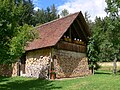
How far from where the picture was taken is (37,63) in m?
24.1

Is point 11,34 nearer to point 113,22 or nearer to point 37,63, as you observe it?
point 37,63

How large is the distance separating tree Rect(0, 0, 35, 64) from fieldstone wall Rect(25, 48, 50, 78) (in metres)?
4.28

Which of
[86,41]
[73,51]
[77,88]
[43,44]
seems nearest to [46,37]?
[43,44]

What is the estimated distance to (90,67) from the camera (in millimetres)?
27609

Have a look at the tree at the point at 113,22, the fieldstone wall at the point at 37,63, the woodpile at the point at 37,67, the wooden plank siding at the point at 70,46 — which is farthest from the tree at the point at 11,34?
the tree at the point at 113,22

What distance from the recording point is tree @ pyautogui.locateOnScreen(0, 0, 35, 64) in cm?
1753

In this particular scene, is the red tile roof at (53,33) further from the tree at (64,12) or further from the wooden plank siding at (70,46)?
the tree at (64,12)

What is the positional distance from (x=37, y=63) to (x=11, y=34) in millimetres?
6399

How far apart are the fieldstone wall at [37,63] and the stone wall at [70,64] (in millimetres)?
969

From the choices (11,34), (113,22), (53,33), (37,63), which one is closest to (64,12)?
(113,22)

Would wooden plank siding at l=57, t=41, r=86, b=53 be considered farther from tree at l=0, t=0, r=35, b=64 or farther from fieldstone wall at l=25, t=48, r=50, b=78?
tree at l=0, t=0, r=35, b=64

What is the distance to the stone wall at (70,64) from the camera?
2313 cm

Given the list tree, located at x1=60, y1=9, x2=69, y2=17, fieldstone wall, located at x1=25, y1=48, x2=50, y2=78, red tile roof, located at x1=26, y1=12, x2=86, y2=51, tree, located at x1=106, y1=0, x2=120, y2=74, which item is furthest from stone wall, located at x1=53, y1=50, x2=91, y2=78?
tree, located at x1=60, y1=9, x2=69, y2=17

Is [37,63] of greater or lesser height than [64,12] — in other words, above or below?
below
